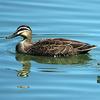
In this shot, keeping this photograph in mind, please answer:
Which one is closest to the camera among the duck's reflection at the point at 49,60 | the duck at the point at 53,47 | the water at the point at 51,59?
the water at the point at 51,59

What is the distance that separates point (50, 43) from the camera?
1470cm

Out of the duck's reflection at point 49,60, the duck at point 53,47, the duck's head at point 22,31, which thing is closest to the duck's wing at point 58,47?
the duck at point 53,47

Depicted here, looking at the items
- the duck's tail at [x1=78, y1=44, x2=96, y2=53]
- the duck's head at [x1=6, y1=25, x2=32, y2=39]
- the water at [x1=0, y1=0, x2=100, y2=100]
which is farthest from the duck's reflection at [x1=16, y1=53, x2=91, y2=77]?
the duck's head at [x1=6, y1=25, x2=32, y2=39]

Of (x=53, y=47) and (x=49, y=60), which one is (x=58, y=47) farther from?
(x=49, y=60)

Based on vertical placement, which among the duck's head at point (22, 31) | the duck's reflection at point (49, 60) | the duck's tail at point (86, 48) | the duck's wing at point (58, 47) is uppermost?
the duck's head at point (22, 31)

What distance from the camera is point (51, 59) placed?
14281mm

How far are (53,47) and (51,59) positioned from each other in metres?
0.53

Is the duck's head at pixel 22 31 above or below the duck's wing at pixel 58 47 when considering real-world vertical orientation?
above

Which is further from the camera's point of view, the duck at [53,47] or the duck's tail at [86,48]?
the duck at [53,47]

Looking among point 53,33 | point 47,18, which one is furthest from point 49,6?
point 53,33

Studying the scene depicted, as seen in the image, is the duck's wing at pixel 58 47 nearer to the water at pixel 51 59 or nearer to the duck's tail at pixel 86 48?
the duck's tail at pixel 86 48

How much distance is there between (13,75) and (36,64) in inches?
44.6

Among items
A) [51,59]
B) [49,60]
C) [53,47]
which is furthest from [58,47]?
[49,60]

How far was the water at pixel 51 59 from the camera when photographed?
Answer: 11547 millimetres
